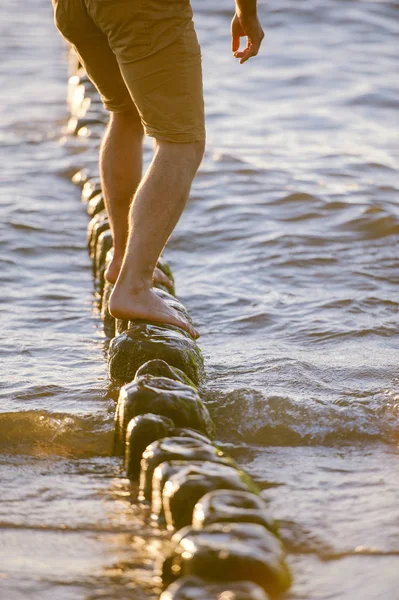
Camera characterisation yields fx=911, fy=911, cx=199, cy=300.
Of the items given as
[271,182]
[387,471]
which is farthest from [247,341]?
[271,182]

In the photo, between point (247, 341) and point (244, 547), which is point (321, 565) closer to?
point (244, 547)

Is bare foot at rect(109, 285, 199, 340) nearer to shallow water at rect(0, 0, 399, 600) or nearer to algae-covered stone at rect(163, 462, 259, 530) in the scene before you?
shallow water at rect(0, 0, 399, 600)

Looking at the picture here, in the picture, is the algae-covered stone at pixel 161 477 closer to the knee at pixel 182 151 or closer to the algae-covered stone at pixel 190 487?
the algae-covered stone at pixel 190 487

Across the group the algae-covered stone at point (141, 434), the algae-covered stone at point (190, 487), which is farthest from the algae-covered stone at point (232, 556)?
the algae-covered stone at point (141, 434)

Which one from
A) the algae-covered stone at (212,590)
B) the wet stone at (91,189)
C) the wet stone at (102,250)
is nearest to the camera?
the algae-covered stone at (212,590)

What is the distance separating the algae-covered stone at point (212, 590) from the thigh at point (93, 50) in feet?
8.24

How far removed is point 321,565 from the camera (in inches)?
102

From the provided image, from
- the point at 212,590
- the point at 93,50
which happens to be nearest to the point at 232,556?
the point at 212,590

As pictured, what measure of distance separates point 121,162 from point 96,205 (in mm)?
2517

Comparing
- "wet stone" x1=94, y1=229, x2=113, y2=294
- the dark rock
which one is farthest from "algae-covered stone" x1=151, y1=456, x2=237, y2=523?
the dark rock

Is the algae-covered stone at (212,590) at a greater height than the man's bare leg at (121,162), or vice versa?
the man's bare leg at (121,162)

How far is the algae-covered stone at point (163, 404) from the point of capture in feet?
10.7

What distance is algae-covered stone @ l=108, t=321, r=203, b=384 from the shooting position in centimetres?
384

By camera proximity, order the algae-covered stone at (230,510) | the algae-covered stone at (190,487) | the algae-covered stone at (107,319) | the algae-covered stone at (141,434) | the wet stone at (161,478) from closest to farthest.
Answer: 1. the algae-covered stone at (230,510)
2. the algae-covered stone at (190,487)
3. the wet stone at (161,478)
4. the algae-covered stone at (141,434)
5. the algae-covered stone at (107,319)
